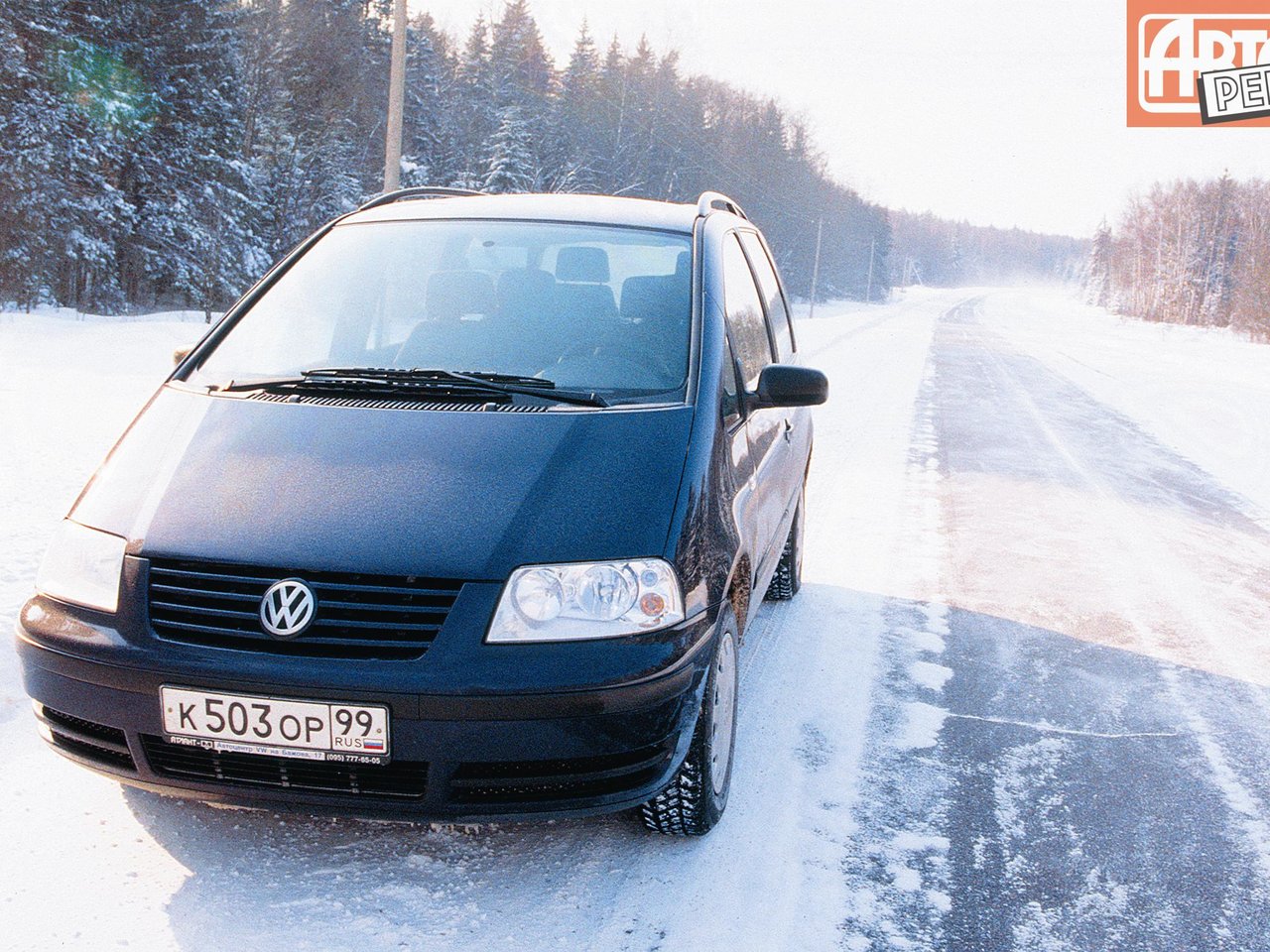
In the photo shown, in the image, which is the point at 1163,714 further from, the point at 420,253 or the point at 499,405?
the point at 420,253

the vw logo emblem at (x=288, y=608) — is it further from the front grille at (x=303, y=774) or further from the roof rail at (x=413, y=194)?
the roof rail at (x=413, y=194)

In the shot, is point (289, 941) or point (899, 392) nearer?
point (289, 941)

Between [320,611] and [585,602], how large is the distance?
0.62 meters

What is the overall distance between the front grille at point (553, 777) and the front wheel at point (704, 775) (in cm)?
18

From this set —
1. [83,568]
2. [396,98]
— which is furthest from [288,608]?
[396,98]

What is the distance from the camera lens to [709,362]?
3275 millimetres

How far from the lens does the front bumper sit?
7.93ft

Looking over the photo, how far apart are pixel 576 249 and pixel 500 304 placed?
0.40 metres

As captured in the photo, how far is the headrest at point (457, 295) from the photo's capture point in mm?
3582

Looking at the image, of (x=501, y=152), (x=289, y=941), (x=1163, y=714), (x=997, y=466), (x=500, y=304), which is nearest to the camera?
(x=289, y=941)

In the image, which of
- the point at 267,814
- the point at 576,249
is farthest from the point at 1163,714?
the point at 267,814

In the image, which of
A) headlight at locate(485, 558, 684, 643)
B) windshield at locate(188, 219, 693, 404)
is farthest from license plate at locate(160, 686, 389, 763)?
windshield at locate(188, 219, 693, 404)

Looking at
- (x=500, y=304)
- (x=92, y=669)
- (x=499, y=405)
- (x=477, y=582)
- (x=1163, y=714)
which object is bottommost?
(x=1163, y=714)

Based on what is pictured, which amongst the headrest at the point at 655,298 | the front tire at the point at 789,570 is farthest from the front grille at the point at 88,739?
the front tire at the point at 789,570
